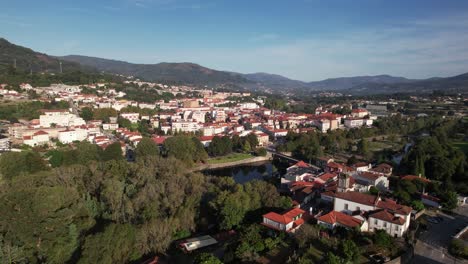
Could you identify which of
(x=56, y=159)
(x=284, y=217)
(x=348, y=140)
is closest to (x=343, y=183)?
(x=284, y=217)

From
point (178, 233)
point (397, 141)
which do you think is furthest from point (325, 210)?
point (397, 141)

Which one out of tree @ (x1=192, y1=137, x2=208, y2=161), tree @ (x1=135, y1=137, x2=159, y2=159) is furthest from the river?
tree @ (x1=135, y1=137, x2=159, y2=159)

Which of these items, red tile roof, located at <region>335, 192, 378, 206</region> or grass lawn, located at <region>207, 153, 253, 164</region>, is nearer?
red tile roof, located at <region>335, 192, 378, 206</region>

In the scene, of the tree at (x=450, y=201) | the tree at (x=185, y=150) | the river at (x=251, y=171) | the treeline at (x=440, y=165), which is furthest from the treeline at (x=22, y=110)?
the tree at (x=450, y=201)

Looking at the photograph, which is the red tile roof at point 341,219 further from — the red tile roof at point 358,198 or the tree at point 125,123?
the tree at point 125,123

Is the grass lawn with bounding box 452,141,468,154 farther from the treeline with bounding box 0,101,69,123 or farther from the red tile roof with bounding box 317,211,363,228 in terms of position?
the treeline with bounding box 0,101,69,123

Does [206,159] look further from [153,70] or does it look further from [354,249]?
[153,70]
